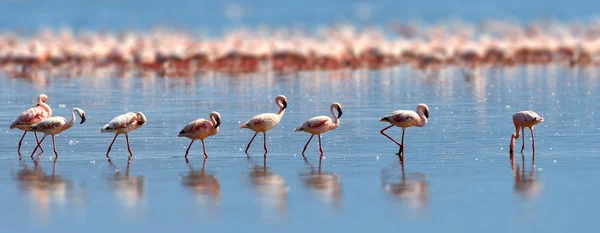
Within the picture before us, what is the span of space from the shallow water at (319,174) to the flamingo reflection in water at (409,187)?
2 cm

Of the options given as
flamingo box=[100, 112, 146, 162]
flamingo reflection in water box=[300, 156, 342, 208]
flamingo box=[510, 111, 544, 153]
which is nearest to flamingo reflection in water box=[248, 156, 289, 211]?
flamingo reflection in water box=[300, 156, 342, 208]

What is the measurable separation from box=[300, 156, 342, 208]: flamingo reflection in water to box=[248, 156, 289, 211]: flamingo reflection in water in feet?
0.80

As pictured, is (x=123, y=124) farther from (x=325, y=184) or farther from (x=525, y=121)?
(x=525, y=121)

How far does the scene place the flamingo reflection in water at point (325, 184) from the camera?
974cm

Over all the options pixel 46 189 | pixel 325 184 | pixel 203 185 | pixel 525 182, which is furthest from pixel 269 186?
pixel 525 182

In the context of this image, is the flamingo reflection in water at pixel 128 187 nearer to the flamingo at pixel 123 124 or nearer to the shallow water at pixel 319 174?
the shallow water at pixel 319 174

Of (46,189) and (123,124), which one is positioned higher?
(123,124)

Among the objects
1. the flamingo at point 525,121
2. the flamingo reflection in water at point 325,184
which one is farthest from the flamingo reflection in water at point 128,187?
the flamingo at point 525,121

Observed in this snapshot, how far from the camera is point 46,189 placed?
1039 centimetres

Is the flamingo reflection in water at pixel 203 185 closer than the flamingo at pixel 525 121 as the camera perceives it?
Yes

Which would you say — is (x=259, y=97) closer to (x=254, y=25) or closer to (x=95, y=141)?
(x=95, y=141)

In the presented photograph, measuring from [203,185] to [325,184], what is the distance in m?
1.07

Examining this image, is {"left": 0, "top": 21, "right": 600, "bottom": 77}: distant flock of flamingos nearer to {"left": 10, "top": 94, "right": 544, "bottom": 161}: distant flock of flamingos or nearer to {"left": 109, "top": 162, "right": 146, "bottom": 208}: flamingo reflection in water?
{"left": 10, "top": 94, "right": 544, "bottom": 161}: distant flock of flamingos

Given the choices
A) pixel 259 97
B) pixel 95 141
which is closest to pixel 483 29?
pixel 259 97
